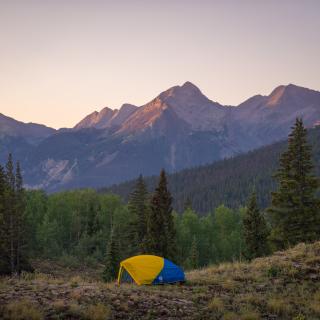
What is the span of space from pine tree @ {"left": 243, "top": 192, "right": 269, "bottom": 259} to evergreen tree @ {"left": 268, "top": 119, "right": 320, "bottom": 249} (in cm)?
821

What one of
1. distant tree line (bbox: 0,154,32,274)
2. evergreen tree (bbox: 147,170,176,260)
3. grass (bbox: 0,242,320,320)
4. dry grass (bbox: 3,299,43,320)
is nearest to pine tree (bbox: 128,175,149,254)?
evergreen tree (bbox: 147,170,176,260)

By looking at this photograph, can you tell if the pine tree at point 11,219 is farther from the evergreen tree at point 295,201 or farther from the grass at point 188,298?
the grass at point 188,298

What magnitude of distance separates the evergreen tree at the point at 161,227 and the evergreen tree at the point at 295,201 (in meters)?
12.2

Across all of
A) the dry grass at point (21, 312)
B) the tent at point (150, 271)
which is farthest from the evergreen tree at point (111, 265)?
the dry grass at point (21, 312)

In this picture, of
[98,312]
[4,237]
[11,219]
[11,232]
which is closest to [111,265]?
[11,232]

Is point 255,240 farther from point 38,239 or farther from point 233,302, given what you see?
point 38,239

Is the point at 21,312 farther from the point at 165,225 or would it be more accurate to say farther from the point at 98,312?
the point at 165,225

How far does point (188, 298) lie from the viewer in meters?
14.3

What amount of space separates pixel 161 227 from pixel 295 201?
1513 centimetres

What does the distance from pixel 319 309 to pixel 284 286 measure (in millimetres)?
2744

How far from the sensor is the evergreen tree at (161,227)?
1727 inches

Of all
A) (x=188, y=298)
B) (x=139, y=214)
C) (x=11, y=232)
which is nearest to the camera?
(x=188, y=298)

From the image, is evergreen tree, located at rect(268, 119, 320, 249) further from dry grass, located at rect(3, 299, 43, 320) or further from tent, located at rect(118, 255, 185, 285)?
dry grass, located at rect(3, 299, 43, 320)

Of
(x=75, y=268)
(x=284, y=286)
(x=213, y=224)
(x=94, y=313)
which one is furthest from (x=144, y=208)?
(x=94, y=313)
